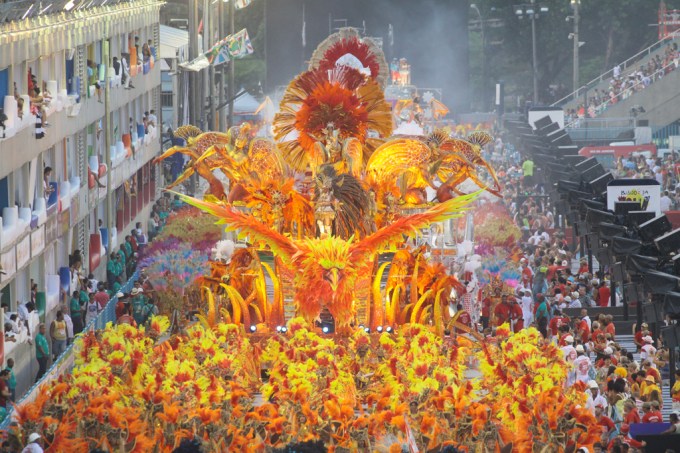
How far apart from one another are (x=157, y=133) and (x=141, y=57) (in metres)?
3.96

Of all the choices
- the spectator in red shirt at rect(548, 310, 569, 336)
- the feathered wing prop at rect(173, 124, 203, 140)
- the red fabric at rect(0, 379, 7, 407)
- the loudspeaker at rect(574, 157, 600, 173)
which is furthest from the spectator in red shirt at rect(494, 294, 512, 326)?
the loudspeaker at rect(574, 157, 600, 173)

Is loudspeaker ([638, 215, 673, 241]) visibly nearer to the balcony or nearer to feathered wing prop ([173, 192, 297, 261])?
feathered wing prop ([173, 192, 297, 261])

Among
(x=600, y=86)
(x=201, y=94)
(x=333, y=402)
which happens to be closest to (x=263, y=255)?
(x=333, y=402)

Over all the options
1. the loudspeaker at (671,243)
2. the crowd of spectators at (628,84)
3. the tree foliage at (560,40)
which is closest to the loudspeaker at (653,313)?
the loudspeaker at (671,243)

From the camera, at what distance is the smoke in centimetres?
8869

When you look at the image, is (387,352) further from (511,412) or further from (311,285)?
(511,412)

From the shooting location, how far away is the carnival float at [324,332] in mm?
24234

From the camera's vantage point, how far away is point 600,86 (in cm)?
8288

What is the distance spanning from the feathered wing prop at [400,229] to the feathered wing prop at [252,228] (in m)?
1.03

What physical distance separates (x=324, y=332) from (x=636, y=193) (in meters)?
13.6

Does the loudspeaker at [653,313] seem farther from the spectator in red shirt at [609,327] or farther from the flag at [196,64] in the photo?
the flag at [196,64]

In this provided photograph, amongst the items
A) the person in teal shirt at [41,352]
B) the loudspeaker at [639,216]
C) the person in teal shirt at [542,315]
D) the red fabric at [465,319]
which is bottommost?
the person in teal shirt at [41,352]

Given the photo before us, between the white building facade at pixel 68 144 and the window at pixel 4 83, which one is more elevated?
the window at pixel 4 83

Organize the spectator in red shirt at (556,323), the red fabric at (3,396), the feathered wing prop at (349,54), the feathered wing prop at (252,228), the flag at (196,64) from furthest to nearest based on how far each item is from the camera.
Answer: the flag at (196,64)
the feathered wing prop at (349,54)
the spectator in red shirt at (556,323)
the feathered wing prop at (252,228)
the red fabric at (3,396)
